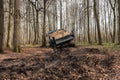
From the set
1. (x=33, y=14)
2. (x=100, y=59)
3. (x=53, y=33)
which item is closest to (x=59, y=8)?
(x=33, y=14)

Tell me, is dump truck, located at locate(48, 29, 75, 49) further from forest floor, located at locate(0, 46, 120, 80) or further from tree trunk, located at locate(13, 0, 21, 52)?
forest floor, located at locate(0, 46, 120, 80)

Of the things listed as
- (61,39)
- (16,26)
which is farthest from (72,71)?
(61,39)

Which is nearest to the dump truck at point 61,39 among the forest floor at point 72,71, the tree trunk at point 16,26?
the tree trunk at point 16,26

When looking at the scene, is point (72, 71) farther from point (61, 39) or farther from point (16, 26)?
point (61, 39)

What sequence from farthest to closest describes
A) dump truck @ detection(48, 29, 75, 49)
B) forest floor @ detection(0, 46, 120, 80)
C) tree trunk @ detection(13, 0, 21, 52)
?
dump truck @ detection(48, 29, 75, 49), tree trunk @ detection(13, 0, 21, 52), forest floor @ detection(0, 46, 120, 80)

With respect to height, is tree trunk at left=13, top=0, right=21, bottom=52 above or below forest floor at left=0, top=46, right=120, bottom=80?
above

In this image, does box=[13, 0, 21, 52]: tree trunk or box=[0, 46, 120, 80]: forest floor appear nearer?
box=[0, 46, 120, 80]: forest floor

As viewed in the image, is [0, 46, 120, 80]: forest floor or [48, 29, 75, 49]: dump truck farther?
[48, 29, 75, 49]: dump truck

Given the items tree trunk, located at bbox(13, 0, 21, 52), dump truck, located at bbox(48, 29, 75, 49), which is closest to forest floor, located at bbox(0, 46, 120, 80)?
tree trunk, located at bbox(13, 0, 21, 52)

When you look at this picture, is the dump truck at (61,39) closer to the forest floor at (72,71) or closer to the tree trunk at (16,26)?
the tree trunk at (16,26)

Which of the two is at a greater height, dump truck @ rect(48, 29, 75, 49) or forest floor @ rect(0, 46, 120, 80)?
dump truck @ rect(48, 29, 75, 49)

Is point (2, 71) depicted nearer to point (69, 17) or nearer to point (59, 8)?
point (59, 8)

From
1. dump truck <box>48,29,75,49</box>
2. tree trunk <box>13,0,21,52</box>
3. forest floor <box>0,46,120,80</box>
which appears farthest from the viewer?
dump truck <box>48,29,75,49</box>

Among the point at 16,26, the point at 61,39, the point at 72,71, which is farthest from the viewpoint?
the point at 61,39
